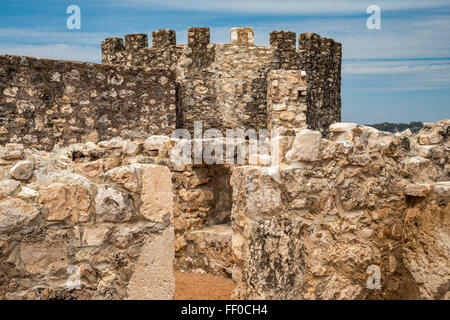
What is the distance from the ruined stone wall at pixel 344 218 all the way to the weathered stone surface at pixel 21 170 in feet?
4.80

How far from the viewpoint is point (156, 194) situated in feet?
9.27

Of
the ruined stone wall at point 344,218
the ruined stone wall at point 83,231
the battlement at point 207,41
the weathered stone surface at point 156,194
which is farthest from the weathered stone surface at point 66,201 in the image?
the battlement at point 207,41

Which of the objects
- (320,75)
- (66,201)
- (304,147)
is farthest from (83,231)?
(320,75)

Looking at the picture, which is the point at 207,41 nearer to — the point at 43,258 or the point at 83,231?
the point at 83,231

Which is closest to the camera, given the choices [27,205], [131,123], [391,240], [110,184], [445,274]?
[27,205]

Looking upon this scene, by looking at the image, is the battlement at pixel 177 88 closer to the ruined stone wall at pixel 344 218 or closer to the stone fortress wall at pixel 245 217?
the stone fortress wall at pixel 245 217

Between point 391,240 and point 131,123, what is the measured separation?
6208mm

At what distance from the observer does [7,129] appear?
302 inches

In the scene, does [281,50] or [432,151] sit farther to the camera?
[281,50]

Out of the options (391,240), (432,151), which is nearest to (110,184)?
(391,240)

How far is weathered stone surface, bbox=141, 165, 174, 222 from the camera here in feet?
9.17

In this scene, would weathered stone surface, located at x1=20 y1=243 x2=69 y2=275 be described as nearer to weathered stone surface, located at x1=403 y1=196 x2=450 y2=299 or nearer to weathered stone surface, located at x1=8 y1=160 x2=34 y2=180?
weathered stone surface, located at x1=8 y1=160 x2=34 y2=180

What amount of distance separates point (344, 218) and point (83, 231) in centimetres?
196
